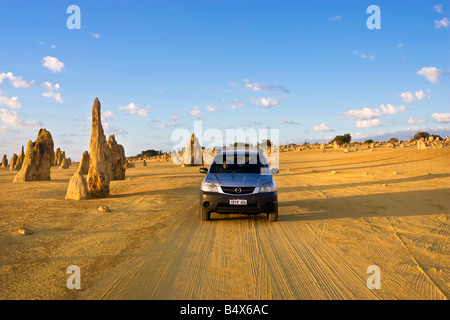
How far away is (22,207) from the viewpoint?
1083cm

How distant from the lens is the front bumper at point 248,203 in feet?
26.1

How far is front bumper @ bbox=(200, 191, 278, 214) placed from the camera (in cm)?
797

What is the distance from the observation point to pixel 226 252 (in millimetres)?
5891

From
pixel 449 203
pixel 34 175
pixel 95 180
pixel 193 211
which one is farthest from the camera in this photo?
pixel 34 175

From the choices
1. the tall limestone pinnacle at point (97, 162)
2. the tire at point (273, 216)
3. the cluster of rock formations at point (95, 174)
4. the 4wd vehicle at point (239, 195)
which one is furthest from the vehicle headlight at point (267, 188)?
the tall limestone pinnacle at point (97, 162)

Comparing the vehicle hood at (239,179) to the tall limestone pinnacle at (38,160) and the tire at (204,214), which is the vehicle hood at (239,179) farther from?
the tall limestone pinnacle at (38,160)

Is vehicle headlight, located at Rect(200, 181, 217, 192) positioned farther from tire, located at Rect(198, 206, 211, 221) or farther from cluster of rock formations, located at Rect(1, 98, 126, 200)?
cluster of rock formations, located at Rect(1, 98, 126, 200)

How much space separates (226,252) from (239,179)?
9.13ft

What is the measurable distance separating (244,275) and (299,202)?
7.64 m

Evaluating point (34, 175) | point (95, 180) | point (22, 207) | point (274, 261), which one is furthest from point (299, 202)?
point (34, 175)

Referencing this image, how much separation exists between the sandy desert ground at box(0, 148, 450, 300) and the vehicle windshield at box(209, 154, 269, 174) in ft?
4.36

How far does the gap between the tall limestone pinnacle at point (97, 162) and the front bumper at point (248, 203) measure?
7.52 metres

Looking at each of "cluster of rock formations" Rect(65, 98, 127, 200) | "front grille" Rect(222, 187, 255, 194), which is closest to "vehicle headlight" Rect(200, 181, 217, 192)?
"front grille" Rect(222, 187, 255, 194)
